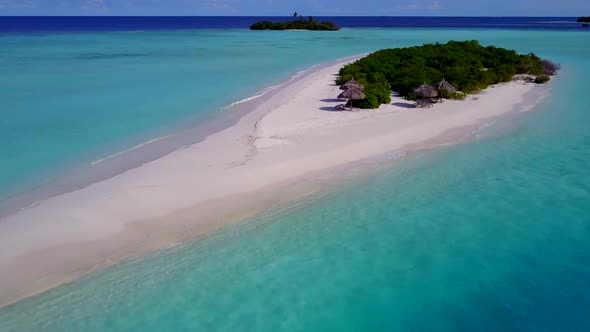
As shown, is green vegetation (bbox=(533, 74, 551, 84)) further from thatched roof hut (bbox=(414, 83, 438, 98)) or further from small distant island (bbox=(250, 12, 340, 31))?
small distant island (bbox=(250, 12, 340, 31))

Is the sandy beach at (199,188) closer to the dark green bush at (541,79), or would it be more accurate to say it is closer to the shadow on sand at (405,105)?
the shadow on sand at (405,105)

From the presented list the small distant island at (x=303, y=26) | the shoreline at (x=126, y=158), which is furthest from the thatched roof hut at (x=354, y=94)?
the small distant island at (x=303, y=26)

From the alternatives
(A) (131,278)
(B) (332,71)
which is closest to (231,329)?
(A) (131,278)

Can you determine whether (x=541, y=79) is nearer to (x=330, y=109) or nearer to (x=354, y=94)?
(x=354, y=94)

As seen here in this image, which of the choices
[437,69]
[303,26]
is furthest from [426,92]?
[303,26]

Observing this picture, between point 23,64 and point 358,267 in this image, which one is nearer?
point 358,267

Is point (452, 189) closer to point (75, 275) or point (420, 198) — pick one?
point (420, 198)

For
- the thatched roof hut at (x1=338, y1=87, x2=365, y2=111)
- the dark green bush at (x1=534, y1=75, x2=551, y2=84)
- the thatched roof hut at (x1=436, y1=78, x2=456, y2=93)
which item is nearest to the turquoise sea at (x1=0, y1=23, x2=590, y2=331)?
the thatched roof hut at (x1=436, y1=78, x2=456, y2=93)
